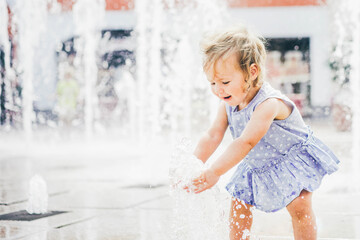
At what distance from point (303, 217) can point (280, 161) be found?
0.79 ft

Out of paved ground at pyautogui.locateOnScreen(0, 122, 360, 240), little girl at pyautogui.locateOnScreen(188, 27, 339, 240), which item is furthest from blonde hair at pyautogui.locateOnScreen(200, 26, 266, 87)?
paved ground at pyautogui.locateOnScreen(0, 122, 360, 240)

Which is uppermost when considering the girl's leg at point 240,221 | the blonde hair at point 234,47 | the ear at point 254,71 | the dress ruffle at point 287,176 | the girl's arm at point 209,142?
the blonde hair at point 234,47

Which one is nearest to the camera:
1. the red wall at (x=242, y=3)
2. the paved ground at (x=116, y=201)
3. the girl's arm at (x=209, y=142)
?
the girl's arm at (x=209, y=142)

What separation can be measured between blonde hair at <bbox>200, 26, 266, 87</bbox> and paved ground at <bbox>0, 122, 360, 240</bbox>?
3.36 feet

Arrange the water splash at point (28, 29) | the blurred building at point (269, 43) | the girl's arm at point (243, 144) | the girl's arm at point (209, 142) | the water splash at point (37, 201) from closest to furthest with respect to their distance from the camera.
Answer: the girl's arm at point (243, 144)
the girl's arm at point (209, 142)
the water splash at point (37, 201)
the water splash at point (28, 29)
the blurred building at point (269, 43)

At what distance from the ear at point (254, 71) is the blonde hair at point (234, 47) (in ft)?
0.03

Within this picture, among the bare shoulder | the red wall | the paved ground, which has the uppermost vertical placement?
the red wall

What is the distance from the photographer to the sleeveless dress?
7.68ft

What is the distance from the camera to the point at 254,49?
226 cm

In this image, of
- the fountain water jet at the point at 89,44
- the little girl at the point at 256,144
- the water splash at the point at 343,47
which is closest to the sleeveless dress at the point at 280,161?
the little girl at the point at 256,144

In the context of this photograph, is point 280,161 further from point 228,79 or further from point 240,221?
point 228,79

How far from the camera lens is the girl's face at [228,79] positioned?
2201mm

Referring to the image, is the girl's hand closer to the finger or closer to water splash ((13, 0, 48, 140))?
the finger

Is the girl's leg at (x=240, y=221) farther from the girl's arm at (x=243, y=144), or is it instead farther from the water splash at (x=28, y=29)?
the water splash at (x=28, y=29)
